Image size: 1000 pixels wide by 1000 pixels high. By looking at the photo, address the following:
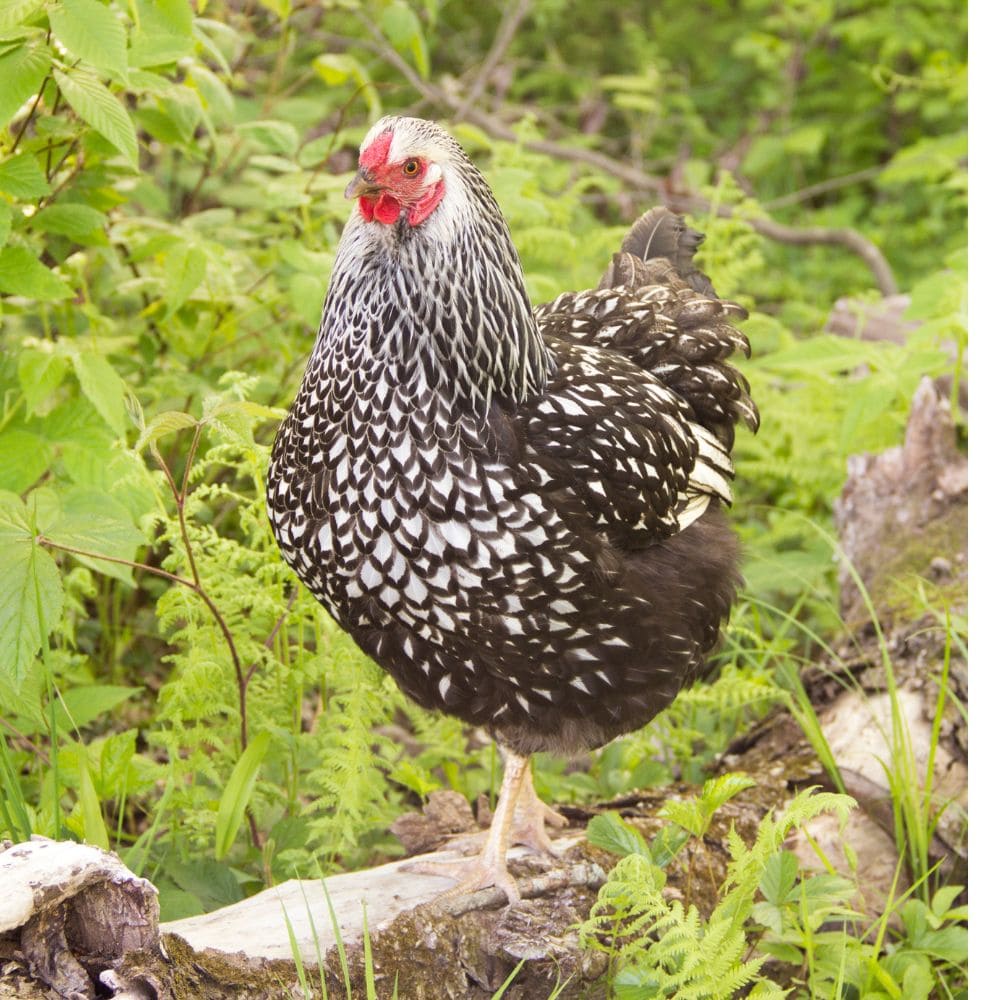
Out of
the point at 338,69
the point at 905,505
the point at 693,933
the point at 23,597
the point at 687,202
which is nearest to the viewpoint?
the point at 693,933

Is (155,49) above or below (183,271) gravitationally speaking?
above

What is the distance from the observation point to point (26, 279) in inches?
119

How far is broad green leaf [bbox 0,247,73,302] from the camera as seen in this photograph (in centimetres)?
301

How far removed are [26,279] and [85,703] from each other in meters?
1.06

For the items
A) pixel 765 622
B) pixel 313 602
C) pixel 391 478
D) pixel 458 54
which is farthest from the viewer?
pixel 458 54

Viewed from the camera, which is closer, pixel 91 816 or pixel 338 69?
pixel 91 816

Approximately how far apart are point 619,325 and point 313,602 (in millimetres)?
1138

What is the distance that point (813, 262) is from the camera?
300 inches

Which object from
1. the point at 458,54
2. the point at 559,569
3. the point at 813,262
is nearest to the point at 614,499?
the point at 559,569

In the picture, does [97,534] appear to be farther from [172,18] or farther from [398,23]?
[398,23]

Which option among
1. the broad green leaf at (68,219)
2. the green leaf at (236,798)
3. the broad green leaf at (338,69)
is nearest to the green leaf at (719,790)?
the green leaf at (236,798)

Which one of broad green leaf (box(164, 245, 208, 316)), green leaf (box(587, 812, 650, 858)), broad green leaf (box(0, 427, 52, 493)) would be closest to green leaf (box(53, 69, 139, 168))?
broad green leaf (box(164, 245, 208, 316))

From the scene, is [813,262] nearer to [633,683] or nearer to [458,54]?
[458,54]

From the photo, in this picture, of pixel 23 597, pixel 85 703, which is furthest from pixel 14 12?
pixel 85 703
